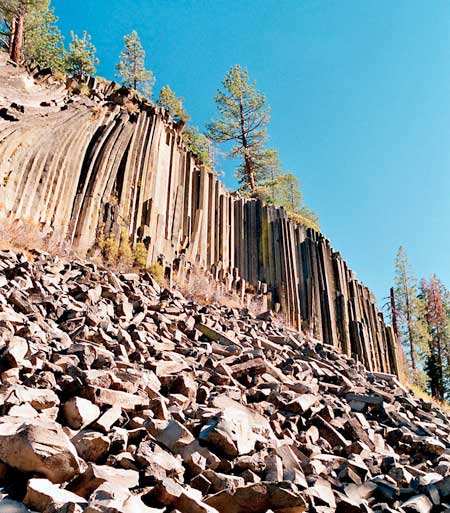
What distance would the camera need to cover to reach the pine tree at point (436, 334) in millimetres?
26062

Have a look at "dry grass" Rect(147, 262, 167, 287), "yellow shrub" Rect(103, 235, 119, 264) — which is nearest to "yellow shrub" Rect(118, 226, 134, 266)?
"yellow shrub" Rect(103, 235, 119, 264)

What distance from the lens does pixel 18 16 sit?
892 inches

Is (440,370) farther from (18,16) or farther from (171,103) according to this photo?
(18,16)

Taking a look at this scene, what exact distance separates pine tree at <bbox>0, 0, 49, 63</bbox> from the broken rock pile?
69.9 feet

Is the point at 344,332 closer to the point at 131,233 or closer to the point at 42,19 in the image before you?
the point at 131,233

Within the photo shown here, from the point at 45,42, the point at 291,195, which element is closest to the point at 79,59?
the point at 45,42

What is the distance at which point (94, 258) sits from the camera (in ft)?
29.6

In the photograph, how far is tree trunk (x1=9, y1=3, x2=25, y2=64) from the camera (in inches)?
779

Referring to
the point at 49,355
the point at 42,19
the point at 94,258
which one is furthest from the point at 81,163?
the point at 42,19

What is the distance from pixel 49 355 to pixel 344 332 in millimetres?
12166

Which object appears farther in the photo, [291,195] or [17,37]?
[291,195]

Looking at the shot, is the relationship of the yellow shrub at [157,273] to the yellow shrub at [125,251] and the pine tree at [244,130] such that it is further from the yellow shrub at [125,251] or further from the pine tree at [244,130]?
the pine tree at [244,130]

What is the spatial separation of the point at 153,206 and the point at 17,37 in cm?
1564

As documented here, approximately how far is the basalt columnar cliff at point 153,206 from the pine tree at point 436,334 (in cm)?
1211
